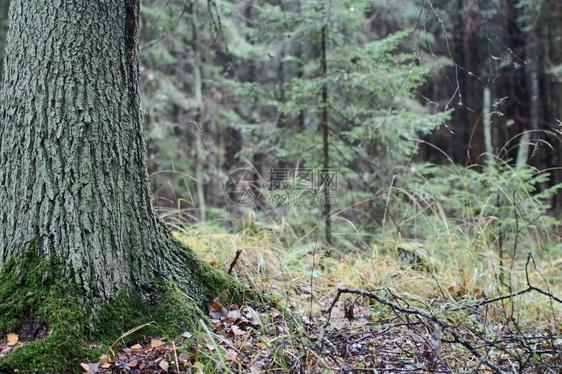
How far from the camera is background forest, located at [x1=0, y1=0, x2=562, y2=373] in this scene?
9.11ft

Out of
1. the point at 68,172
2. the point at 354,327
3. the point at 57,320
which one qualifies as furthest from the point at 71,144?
the point at 354,327

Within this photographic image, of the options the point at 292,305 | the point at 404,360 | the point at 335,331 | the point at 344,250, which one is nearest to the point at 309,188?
the point at 344,250

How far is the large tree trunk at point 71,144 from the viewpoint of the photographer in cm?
201

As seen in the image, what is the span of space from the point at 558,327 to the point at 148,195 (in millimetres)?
2831

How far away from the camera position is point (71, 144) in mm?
2020

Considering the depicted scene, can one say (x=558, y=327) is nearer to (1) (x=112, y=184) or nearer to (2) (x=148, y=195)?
(2) (x=148, y=195)

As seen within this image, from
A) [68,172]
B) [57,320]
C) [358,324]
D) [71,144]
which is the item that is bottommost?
[358,324]

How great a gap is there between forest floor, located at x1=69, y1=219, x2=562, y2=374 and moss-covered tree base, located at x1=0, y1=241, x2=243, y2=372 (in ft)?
0.26

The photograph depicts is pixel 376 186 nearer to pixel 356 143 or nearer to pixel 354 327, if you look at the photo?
pixel 356 143

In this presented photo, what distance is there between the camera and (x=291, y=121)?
5.93 metres

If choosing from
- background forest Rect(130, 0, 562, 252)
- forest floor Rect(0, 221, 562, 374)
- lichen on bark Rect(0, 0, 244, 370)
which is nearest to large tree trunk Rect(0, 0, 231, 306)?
lichen on bark Rect(0, 0, 244, 370)

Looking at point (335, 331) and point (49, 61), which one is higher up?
point (49, 61)

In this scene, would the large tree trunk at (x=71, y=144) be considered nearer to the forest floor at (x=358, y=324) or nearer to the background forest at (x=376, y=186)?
the forest floor at (x=358, y=324)

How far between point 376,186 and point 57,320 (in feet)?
14.8
